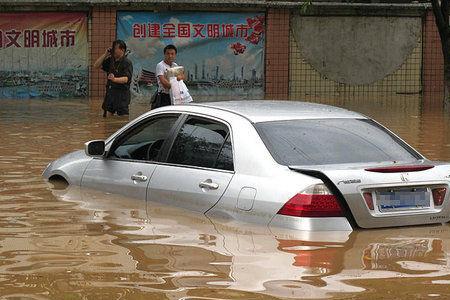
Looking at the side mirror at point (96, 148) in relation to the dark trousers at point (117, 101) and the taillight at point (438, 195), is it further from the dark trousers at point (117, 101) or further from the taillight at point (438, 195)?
the dark trousers at point (117, 101)

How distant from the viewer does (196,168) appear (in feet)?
25.7

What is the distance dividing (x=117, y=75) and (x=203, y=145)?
994 cm

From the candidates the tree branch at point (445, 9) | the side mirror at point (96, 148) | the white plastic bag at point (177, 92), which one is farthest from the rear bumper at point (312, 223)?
the tree branch at point (445, 9)

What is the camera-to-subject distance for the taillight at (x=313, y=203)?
678 centimetres

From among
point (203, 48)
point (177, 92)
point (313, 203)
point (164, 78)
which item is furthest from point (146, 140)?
point (203, 48)

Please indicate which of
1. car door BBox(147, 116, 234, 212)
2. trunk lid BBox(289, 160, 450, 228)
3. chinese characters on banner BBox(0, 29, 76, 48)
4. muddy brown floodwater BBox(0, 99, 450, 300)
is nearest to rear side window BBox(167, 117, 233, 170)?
car door BBox(147, 116, 234, 212)

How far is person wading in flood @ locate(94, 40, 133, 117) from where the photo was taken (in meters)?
17.4

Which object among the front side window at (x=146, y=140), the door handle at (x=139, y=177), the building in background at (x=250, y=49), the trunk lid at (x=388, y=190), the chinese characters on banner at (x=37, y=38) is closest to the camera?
the trunk lid at (x=388, y=190)

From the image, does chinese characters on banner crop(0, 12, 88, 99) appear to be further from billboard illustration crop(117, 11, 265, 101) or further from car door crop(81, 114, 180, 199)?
car door crop(81, 114, 180, 199)

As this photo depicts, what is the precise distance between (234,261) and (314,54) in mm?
19581

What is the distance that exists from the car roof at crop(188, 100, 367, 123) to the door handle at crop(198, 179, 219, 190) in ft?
2.00

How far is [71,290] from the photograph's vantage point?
5922 millimetres

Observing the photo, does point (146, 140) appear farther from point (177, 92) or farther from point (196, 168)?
point (177, 92)

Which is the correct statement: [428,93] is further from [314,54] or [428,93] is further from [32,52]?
[32,52]
